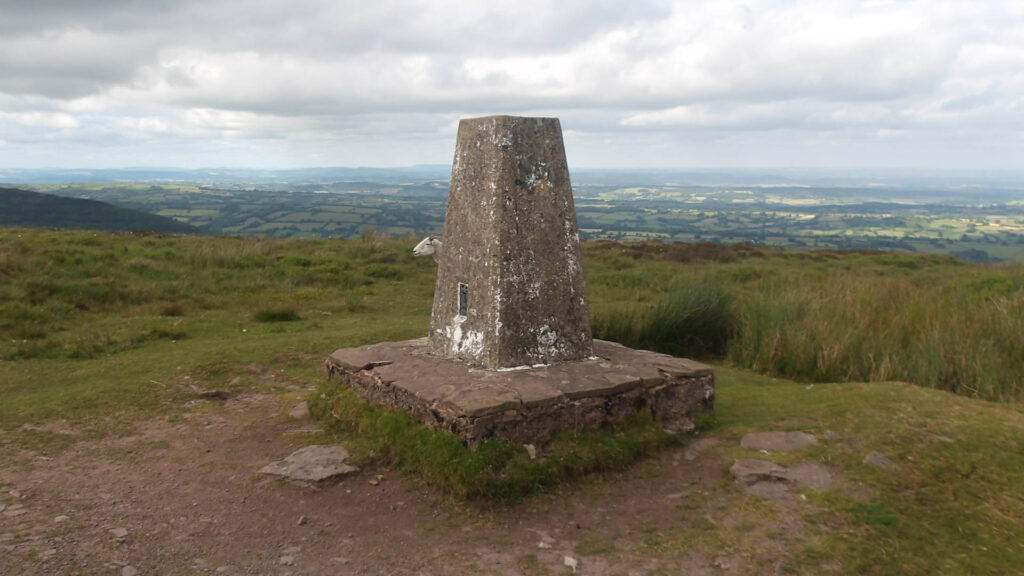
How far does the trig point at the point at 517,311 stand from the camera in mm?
5449

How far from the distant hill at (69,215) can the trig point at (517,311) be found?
36.8m

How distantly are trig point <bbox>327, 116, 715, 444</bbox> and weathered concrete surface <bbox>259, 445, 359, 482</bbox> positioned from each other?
580 mm

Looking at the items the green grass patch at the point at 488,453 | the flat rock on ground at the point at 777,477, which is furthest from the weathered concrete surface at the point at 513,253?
the flat rock on ground at the point at 777,477

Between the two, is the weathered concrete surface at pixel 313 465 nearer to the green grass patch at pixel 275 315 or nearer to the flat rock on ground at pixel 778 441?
the flat rock on ground at pixel 778 441

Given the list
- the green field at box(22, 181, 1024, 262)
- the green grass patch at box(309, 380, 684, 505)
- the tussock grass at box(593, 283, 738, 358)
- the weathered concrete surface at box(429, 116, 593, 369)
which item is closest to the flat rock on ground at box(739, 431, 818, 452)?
the green grass patch at box(309, 380, 684, 505)

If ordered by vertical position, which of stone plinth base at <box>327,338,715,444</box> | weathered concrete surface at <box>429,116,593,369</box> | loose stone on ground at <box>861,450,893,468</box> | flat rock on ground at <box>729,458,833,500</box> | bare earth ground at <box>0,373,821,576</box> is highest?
weathered concrete surface at <box>429,116,593,369</box>

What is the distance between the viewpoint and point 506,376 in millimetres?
5473

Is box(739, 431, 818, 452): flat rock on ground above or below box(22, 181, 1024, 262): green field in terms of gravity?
above

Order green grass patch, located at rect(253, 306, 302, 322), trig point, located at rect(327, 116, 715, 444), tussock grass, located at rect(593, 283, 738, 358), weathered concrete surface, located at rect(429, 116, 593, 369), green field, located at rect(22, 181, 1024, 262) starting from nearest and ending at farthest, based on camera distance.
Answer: trig point, located at rect(327, 116, 715, 444) < weathered concrete surface, located at rect(429, 116, 593, 369) < tussock grass, located at rect(593, 283, 738, 358) < green grass patch, located at rect(253, 306, 302, 322) < green field, located at rect(22, 181, 1024, 262)

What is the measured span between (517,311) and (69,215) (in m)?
45.6

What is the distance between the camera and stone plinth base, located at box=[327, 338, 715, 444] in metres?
4.80

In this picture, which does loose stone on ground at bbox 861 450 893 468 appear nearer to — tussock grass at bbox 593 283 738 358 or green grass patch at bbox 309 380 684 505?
green grass patch at bbox 309 380 684 505

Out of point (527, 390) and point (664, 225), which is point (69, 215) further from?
point (527, 390)

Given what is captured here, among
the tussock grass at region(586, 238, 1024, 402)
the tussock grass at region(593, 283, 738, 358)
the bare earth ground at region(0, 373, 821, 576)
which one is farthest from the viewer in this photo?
the tussock grass at region(593, 283, 738, 358)
